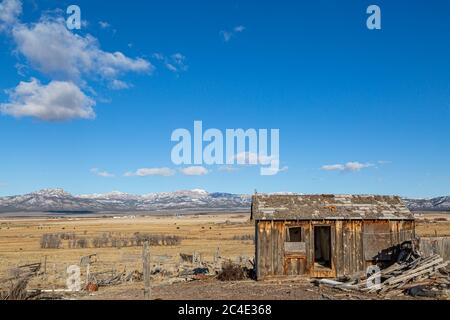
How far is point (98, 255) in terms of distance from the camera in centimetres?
3638

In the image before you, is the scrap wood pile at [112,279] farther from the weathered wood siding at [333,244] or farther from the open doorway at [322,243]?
the open doorway at [322,243]

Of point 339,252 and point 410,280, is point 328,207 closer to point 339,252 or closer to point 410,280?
point 339,252

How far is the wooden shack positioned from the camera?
2053 cm

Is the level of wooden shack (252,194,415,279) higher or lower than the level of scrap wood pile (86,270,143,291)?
higher

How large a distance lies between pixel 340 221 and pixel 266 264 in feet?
12.5

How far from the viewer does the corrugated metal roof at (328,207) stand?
2083cm

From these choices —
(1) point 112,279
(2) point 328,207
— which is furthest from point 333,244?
(1) point 112,279

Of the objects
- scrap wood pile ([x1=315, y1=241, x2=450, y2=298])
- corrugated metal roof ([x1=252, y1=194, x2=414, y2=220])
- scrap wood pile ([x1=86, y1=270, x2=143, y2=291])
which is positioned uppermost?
corrugated metal roof ([x1=252, y1=194, x2=414, y2=220])

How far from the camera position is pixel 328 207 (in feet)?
70.3

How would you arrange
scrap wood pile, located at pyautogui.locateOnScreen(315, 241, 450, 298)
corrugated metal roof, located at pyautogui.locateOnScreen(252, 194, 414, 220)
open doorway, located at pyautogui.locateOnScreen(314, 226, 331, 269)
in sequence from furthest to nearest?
open doorway, located at pyautogui.locateOnScreen(314, 226, 331, 269) → corrugated metal roof, located at pyautogui.locateOnScreen(252, 194, 414, 220) → scrap wood pile, located at pyautogui.locateOnScreen(315, 241, 450, 298)

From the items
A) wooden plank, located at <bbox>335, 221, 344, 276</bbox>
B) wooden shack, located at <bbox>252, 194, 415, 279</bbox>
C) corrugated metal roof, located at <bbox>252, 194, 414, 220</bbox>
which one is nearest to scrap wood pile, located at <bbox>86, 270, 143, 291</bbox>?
wooden shack, located at <bbox>252, 194, 415, 279</bbox>

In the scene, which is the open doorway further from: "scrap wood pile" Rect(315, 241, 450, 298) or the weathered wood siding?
"scrap wood pile" Rect(315, 241, 450, 298)

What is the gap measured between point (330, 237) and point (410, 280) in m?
4.21
